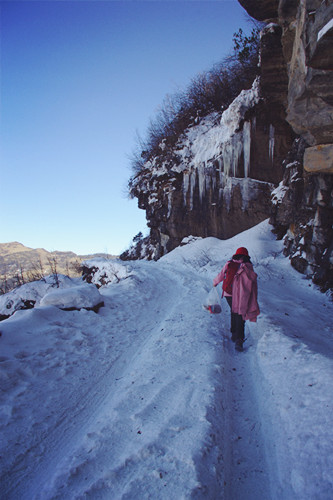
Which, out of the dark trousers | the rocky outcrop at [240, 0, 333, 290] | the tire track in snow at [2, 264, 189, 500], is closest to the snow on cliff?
the rocky outcrop at [240, 0, 333, 290]

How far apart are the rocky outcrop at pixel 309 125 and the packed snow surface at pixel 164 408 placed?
2.80 metres

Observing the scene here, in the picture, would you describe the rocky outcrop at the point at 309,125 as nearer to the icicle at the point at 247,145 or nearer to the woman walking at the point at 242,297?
the woman walking at the point at 242,297

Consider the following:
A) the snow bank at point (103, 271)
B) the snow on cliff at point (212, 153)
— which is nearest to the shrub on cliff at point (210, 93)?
the snow on cliff at point (212, 153)

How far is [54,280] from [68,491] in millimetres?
8789

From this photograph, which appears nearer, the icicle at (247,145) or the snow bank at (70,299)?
the snow bank at (70,299)

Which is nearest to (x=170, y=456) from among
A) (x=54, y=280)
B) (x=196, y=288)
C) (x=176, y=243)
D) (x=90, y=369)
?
(x=90, y=369)

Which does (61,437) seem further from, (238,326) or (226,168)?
(226,168)

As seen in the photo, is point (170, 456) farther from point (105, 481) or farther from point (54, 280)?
point (54, 280)

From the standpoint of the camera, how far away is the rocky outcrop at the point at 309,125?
12.5ft

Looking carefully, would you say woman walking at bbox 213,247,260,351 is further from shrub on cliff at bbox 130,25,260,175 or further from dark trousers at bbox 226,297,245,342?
shrub on cliff at bbox 130,25,260,175

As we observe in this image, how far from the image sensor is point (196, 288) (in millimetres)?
7262

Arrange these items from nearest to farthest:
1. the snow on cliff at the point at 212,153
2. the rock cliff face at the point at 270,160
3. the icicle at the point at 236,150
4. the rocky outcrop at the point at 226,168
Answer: the rock cliff face at the point at 270,160
the rocky outcrop at the point at 226,168
the snow on cliff at the point at 212,153
the icicle at the point at 236,150

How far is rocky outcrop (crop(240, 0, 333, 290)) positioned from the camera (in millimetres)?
3807

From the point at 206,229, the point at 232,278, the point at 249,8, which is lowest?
the point at 232,278
